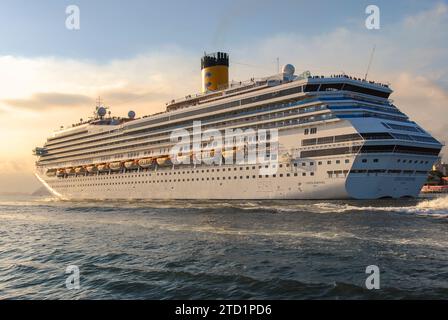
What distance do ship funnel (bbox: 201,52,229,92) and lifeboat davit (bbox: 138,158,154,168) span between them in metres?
16.2

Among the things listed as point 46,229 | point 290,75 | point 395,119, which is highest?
point 290,75

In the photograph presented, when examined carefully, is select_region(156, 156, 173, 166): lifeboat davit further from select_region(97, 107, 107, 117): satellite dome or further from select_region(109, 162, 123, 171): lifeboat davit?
select_region(97, 107, 107, 117): satellite dome

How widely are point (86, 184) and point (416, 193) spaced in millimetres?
58376

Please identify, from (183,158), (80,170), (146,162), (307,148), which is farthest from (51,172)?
(307,148)

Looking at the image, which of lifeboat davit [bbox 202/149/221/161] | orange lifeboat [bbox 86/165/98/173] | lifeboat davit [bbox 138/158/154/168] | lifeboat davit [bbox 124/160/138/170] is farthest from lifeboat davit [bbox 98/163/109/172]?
lifeboat davit [bbox 202/149/221/161]

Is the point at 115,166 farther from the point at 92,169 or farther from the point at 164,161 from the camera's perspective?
the point at 164,161

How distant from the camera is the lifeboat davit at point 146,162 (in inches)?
2566

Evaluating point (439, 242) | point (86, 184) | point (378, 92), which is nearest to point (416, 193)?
point (378, 92)

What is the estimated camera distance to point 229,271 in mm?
15758

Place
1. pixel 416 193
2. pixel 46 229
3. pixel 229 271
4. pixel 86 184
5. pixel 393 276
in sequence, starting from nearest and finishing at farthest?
1. pixel 393 276
2. pixel 229 271
3. pixel 46 229
4. pixel 416 193
5. pixel 86 184

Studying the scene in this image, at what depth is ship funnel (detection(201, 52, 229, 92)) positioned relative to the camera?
7244cm

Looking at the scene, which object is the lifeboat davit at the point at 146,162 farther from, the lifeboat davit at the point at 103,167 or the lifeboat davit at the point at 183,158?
the lifeboat davit at the point at 103,167

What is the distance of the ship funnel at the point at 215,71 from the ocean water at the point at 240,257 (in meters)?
43.6
